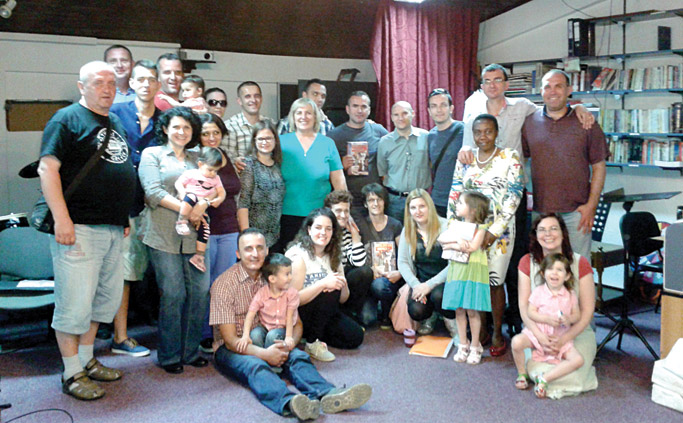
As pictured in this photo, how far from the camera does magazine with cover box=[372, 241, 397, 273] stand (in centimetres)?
414

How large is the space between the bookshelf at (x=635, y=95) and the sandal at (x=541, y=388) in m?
2.99

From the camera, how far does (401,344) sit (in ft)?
12.6

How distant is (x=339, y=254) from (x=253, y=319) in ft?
2.42

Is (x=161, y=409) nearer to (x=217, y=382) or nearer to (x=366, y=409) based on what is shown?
(x=217, y=382)

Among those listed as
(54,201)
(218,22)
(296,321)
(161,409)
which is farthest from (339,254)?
(218,22)

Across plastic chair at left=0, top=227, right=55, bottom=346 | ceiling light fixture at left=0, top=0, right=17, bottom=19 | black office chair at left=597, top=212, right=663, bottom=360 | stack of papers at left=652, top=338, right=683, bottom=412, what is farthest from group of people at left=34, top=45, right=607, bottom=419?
ceiling light fixture at left=0, top=0, right=17, bottom=19

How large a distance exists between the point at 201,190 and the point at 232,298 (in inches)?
23.1

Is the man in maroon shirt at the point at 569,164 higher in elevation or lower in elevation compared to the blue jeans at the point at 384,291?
higher

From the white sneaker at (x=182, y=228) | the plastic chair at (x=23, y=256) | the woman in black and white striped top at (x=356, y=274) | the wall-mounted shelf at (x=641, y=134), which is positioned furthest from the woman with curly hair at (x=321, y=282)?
the wall-mounted shelf at (x=641, y=134)

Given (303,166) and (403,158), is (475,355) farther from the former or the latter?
(303,166)

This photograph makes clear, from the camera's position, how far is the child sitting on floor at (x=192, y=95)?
11.8ft

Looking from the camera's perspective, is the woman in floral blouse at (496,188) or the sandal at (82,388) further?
the woman in floral blouse at (496,188)

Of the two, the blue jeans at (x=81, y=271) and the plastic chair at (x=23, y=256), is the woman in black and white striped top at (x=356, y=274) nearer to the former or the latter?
the blue jeans at (x=81, y=271)

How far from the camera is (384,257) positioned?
4.15 meters
